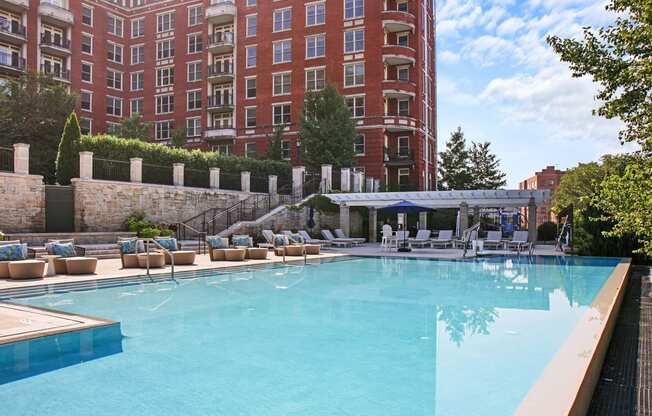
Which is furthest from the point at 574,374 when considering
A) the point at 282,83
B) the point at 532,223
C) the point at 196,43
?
the point at 196,43

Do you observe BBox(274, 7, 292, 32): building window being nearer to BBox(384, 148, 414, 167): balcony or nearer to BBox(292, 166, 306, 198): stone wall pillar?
BBox(384, 148, 414, 167): balcony

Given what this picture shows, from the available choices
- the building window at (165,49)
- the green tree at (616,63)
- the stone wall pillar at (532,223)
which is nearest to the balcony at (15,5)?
the building window at (165,49)

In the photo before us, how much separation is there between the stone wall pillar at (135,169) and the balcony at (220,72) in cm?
2240

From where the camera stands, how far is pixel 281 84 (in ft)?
134

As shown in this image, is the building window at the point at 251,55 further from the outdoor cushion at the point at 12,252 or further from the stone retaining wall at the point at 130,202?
the outdoor cushion at the point at 12,252

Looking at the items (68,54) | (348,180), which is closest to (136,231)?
(348,180)

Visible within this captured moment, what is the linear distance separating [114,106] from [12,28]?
10.1m

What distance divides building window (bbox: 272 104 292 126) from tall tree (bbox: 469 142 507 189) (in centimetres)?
1832

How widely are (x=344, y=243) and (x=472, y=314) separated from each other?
16392 mm

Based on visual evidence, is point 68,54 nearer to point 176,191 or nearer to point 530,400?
point 176,191

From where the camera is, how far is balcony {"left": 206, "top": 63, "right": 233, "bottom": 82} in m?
42.3

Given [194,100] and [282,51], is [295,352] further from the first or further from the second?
[194,100]

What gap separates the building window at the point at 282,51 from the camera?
40.7 metres

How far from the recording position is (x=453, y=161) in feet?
152
